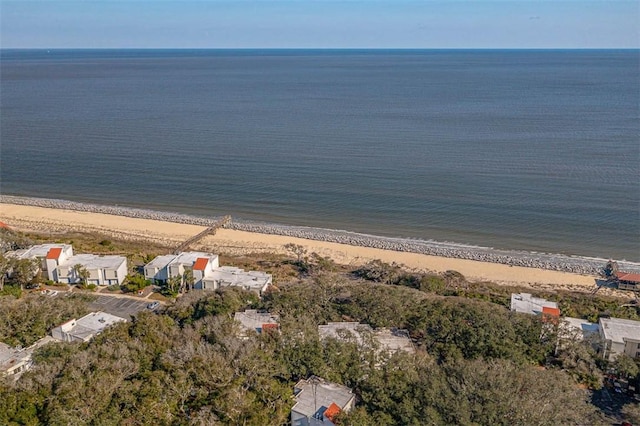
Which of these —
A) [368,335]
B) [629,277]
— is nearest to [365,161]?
[629,277]

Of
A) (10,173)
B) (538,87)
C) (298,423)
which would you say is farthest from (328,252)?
(538,87)

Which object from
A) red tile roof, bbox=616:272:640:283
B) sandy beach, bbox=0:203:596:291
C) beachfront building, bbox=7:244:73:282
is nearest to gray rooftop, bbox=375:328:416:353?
sandy beach, bbox=0:203:596:291

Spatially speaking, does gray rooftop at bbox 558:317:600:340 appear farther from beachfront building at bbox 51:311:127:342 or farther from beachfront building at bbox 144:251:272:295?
beachfront building at bbox 51:311:127:342

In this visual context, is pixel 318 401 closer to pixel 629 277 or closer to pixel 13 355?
pixel 13 355

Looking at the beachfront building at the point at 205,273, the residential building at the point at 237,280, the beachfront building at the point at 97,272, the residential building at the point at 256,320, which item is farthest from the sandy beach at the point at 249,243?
the residential building at the point at 256,320

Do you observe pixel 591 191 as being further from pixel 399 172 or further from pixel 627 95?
pixel 627 95
